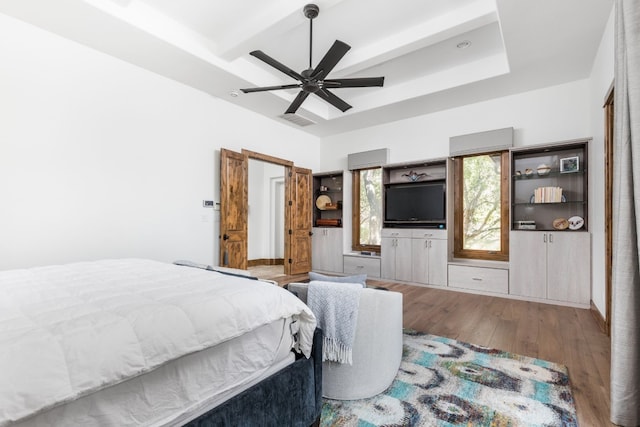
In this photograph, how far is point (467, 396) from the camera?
194cm

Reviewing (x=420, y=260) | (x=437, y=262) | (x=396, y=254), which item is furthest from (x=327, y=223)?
(x=437, y=262)

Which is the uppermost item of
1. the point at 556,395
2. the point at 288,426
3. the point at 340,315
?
the point at 340,315

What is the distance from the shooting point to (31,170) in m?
2.96

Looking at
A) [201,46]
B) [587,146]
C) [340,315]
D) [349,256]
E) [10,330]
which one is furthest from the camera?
[349,256]

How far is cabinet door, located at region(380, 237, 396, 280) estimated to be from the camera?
5340 mm

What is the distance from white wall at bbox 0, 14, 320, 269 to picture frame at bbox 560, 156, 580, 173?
4670 mm

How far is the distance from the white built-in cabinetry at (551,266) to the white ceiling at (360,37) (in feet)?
6.78

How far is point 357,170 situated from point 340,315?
15.5 ft

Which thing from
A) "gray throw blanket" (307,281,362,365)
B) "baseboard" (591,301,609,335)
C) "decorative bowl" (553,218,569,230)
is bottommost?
"baseboard" (591,301,609,335)

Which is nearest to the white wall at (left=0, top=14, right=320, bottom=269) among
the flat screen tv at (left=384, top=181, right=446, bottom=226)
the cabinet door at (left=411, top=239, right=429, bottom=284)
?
the flat screen tv at (left=384, top=181, right=446, bottom=226)

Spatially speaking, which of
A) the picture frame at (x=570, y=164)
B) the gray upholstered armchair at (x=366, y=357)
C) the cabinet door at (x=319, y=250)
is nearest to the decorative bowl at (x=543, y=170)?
the picture frame at (x=570, y=164)

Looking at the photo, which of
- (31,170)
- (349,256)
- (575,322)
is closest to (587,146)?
(575,322)

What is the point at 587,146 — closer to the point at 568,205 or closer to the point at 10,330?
the point at 568,205

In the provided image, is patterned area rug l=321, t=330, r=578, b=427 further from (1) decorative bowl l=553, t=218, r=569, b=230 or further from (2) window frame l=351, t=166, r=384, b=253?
Result: (2) window frame l=351, t=166, r=384, b=253
